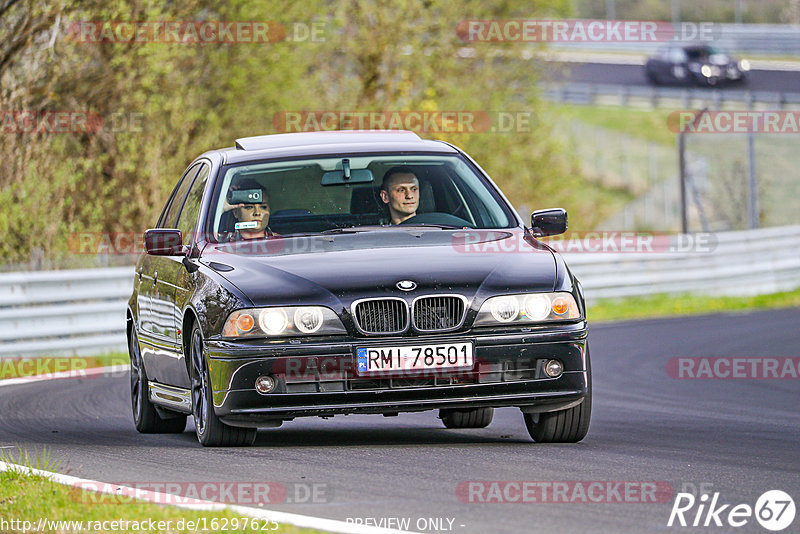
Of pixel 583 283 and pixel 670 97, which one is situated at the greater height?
pixel 670 97

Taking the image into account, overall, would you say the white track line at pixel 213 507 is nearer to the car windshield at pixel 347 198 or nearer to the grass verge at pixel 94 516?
the grass verge at pixel 94 516

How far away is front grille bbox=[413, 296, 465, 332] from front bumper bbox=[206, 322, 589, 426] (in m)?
0.06

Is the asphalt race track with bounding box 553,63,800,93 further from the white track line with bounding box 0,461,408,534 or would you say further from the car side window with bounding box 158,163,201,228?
the white track line with bounding box 0,461,408,534

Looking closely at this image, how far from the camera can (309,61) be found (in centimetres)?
2941

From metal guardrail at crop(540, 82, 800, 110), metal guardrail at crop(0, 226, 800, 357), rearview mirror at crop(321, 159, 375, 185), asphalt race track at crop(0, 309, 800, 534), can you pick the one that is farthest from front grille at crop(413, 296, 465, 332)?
metal guardrail at crop(540, 82, 800, 110)

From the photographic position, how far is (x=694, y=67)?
58969 mm

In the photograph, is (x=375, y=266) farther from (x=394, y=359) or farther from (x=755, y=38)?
(x=755, y=38)

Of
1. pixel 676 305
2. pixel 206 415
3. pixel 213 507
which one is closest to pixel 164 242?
pixel 206 415

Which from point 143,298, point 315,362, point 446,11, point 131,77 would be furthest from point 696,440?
point 446,11

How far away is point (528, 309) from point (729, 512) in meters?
2.08

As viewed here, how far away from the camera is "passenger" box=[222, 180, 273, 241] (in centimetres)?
890

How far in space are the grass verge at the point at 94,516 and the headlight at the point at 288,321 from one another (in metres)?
1.29

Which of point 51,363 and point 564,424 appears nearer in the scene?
point 564,424

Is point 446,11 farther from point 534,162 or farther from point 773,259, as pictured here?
point 773,259
